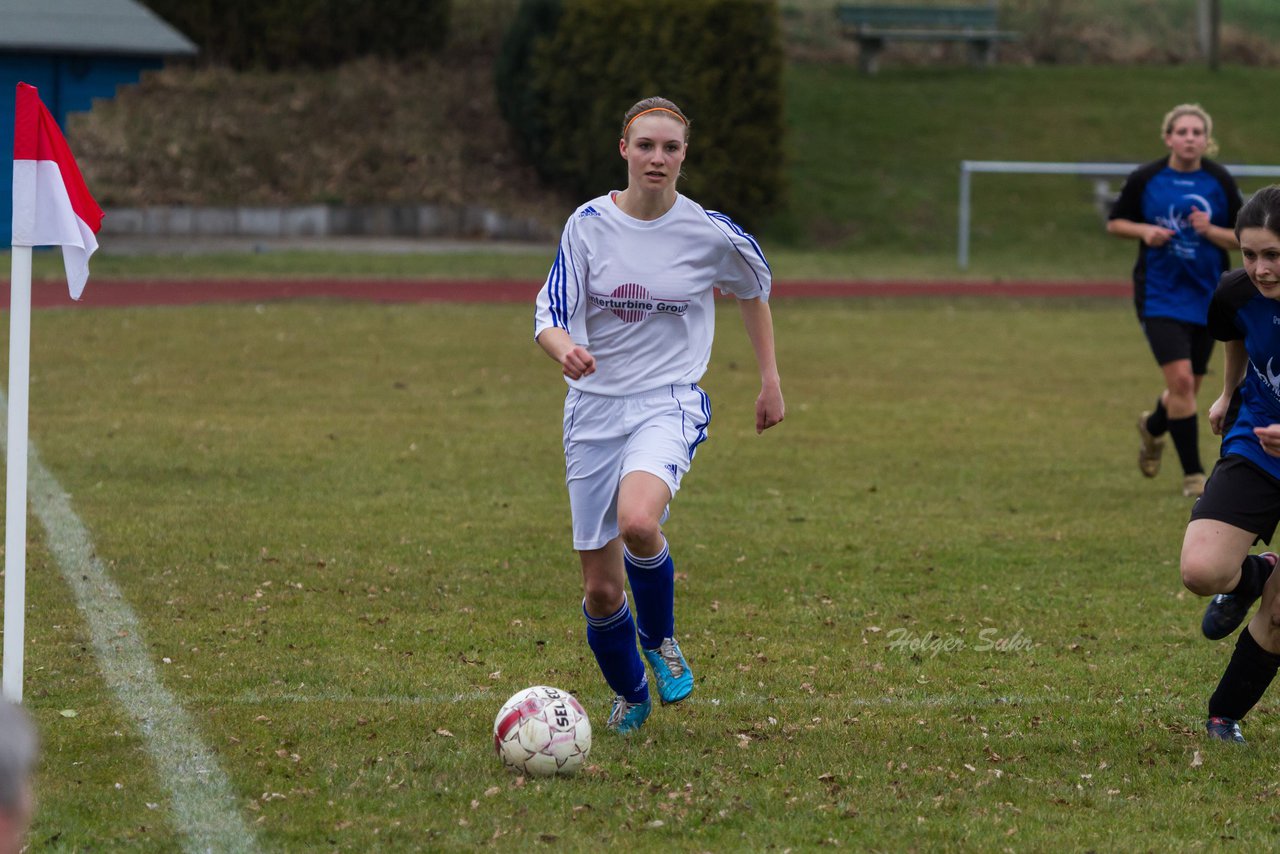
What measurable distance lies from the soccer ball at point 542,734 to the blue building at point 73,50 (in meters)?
18.8

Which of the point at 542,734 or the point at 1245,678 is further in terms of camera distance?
the point at 1245,678

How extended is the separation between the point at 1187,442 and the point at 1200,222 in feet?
4.72

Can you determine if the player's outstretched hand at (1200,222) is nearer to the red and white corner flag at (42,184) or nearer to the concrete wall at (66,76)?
the red and white corner flag at (42,184)

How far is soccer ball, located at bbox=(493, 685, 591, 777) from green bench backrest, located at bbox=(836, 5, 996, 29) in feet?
109

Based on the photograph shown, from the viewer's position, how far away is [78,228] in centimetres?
528

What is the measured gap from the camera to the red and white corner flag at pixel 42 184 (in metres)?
5.14

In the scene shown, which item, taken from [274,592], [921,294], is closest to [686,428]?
[274,592]

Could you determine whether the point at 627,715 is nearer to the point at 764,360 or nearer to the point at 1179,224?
the point at 764,360

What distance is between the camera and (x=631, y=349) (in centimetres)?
562

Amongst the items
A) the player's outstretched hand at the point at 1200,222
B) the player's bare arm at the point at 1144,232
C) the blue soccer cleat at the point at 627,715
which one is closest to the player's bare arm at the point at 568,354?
the blue soccer cleat at the point at 627,715

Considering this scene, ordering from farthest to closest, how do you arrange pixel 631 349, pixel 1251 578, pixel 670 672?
pixel 670 672
pixel 631 349
pixel 1251 578

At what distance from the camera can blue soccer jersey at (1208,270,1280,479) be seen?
5398 mm

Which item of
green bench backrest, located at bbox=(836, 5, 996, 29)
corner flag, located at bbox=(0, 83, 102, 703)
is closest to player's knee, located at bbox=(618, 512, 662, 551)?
corner flag, located at bbox=(0, 83, 102, 703)

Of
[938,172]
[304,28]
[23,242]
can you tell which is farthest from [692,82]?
[23,242]
